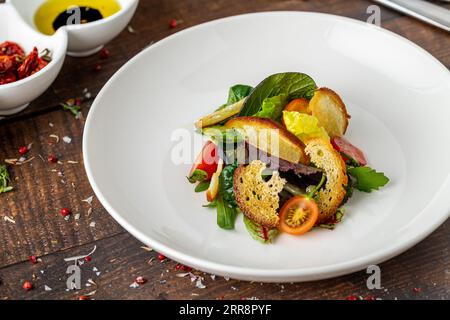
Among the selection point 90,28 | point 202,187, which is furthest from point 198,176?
point 90,28

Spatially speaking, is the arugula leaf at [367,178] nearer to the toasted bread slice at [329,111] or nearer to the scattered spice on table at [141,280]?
the toasted bread slice at [329,111]

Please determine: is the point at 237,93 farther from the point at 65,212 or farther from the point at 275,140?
the point at 65,212

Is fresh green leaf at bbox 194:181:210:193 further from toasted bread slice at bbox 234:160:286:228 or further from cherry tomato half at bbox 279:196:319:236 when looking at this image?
cherry tomato half at bbox 279:196:319:236

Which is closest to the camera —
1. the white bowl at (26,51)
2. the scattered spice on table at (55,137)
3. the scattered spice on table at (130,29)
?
the white bowl at (26,51)

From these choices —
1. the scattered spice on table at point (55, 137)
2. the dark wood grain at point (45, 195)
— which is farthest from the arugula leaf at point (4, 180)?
the scattered spice on table at point (55, 137)

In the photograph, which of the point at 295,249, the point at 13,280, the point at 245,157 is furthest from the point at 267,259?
the point at 13,280

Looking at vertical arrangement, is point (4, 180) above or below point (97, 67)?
below
